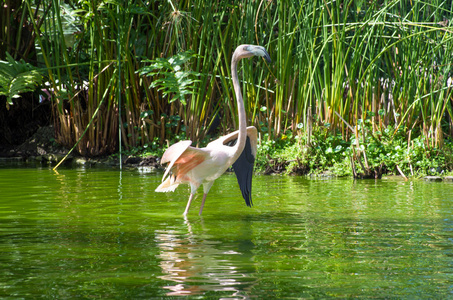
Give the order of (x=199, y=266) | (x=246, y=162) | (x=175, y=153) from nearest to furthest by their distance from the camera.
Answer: (x=199, y=266) → (x=175, y=153) → (x=246, y=162)

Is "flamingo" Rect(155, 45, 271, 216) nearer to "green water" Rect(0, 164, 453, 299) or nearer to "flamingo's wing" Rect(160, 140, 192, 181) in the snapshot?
"flamingo's wing" Rect(160, 140, 192, 181)

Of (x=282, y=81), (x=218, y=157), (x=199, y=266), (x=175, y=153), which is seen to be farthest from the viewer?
(x=282, y=81)

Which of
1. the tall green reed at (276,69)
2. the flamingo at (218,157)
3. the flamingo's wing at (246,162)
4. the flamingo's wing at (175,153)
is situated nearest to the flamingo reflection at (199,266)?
the flamingo's wing at (175,153)

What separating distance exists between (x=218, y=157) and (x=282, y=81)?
3.28m

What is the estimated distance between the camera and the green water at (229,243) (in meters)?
2.89

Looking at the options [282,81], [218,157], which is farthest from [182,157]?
[282,81]

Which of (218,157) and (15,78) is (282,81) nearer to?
(218,157)

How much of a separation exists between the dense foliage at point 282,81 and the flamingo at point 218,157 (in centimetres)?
236

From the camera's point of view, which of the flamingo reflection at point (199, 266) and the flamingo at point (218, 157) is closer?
the flamingo reflection at point (199, 266)

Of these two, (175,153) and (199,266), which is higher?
(175,153)

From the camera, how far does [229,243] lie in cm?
392

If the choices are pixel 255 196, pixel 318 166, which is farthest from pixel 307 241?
pixel 318 166

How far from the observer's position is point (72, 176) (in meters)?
7.84

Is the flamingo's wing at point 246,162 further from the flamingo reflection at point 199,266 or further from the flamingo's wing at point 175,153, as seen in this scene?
the flamingo reflection at point 199,266
